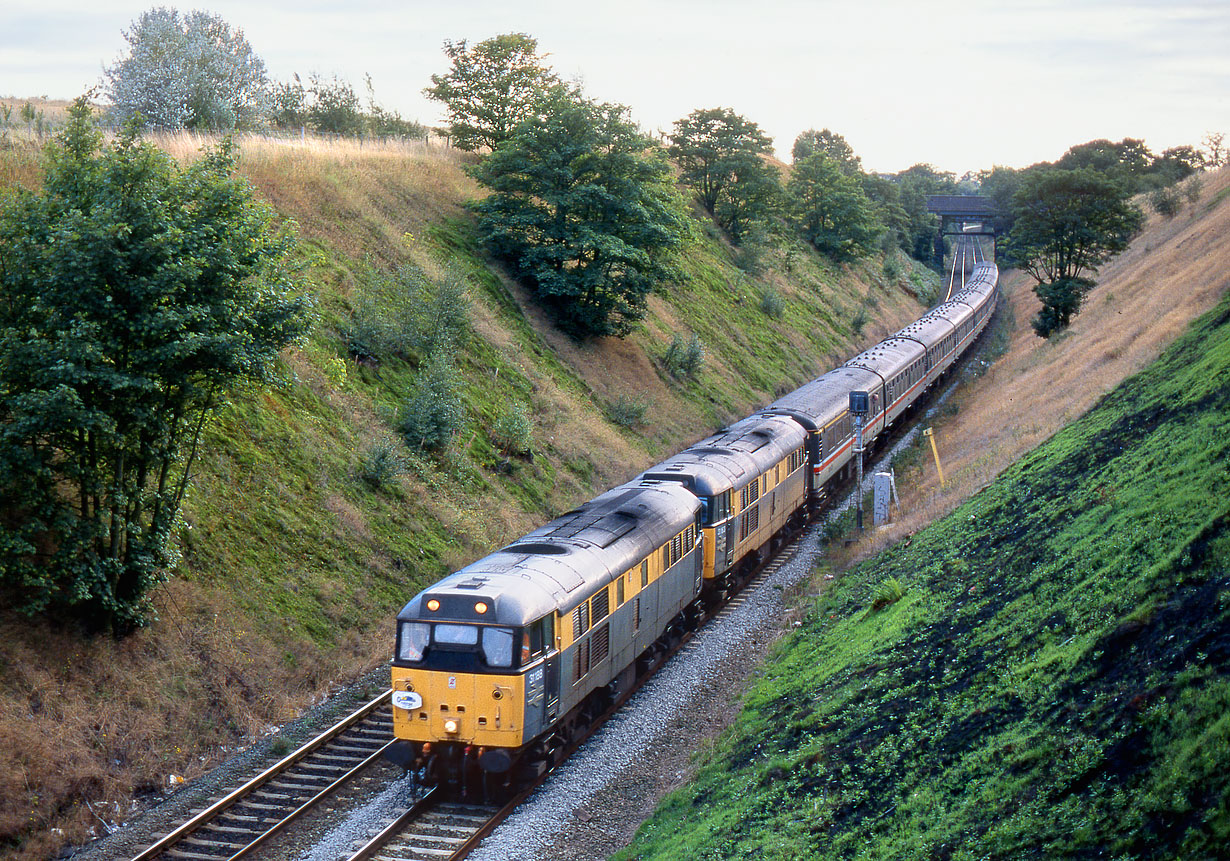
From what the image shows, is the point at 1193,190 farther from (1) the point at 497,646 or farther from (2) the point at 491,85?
(1) the point at 497,646

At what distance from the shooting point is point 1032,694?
1097 cm

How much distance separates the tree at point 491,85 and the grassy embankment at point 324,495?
190 centimetres

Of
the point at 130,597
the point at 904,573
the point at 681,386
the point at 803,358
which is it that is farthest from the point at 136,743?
the point at 803,358

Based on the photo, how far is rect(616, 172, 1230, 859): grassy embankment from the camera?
336 inches

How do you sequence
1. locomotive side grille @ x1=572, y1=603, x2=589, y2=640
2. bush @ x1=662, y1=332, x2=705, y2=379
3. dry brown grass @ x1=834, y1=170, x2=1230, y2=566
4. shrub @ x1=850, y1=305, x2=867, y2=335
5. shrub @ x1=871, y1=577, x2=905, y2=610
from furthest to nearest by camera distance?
Result: shrub @ x1=850, y1=305, x2=867, y2=335, bush @ x1=662, y1=332, x2=705, y2=379, dry brown grass @ x1=834, y1=170, x2=1230, y2=566, shrub @ x1=871, y1=577, x2=905, y2=610, locomotive side grille @ x1=572, y1=603, x2=589, y2=640

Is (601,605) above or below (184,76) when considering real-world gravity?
below

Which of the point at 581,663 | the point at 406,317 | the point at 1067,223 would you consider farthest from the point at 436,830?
the point at 1067,223

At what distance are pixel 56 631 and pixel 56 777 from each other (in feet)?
8.19

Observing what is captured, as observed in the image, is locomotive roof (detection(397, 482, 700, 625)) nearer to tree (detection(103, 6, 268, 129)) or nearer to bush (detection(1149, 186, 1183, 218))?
tree (detection(103, 6, 268, 129))

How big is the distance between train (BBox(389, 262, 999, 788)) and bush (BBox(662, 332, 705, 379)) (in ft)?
46.8

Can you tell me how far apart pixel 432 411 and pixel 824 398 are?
13.4m

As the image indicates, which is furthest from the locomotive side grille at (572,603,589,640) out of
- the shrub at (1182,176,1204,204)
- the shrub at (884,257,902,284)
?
the shrub at (884,257,902,284)

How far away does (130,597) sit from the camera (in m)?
15.5

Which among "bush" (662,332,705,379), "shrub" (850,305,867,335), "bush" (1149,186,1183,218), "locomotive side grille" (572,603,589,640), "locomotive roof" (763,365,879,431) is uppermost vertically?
"bush" (1149,186,1183,218)
